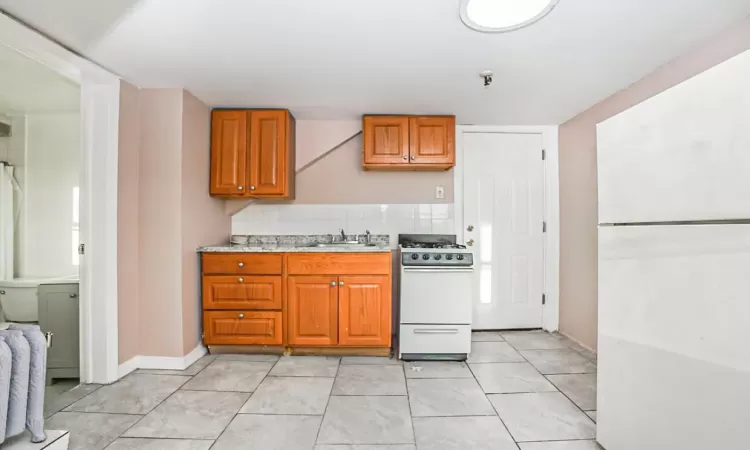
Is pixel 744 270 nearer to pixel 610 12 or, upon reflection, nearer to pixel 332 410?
pixel 610 12

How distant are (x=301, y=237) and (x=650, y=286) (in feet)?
9.24

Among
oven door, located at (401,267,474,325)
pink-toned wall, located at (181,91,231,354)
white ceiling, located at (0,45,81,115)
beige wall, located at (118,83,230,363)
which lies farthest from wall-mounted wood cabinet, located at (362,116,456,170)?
white ceiling, located at (0,45,81,115)

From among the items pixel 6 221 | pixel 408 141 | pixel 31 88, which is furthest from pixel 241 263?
pixel 6 221

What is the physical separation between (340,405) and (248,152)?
2.20m

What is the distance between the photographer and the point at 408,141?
322 cm

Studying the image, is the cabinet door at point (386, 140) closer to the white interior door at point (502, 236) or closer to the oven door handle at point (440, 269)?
the white interior door at point (502, 236)

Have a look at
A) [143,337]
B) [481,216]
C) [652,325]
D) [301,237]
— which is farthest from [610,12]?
[143,337]

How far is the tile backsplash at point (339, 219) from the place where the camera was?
11.7 feet

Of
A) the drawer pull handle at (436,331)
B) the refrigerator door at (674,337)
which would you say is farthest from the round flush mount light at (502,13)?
the drawer pull handle at (436,331)

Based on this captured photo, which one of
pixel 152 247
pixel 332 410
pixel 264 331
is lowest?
pixel 332 410

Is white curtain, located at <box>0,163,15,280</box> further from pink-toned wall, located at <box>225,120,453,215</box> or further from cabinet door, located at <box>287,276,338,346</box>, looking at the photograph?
cabinet door, located at <box>287,276,338,346</box>

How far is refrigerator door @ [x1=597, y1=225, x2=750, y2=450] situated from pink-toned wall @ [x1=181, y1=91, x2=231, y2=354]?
2.74 meters

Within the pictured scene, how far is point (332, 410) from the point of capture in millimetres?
2098

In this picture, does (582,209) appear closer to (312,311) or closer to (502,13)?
(502,13)
